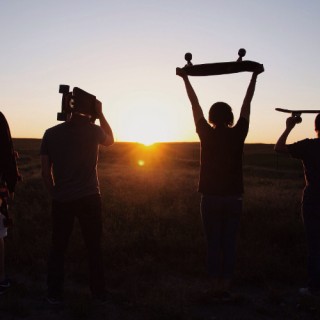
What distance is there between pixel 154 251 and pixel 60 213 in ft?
8.75

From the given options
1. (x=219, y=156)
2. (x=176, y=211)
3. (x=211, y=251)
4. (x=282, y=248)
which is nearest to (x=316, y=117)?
(x=219, y=156)

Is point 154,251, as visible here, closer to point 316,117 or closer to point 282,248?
point 282,248

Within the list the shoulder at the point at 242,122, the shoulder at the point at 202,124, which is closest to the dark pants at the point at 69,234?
the shoulder at the point at 202,124

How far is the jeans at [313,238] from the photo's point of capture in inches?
212

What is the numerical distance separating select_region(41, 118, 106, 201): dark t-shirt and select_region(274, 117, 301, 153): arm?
87.7 inches

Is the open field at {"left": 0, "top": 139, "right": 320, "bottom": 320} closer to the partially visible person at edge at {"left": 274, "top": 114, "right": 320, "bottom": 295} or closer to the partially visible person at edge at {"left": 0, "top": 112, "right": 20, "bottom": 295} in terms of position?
the partially visible person at edge at {"left": 274, "top": 114, "right": 320, "bottom": 295}

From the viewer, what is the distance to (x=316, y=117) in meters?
5.31

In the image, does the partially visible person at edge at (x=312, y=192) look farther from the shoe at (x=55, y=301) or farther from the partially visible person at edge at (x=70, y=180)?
the shoe at (x=55, y=301)

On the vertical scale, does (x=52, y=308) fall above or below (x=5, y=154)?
below

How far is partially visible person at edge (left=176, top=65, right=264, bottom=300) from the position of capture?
4.82m

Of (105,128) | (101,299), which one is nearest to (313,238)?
(101,299)

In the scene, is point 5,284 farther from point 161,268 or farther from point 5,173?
point 161,268

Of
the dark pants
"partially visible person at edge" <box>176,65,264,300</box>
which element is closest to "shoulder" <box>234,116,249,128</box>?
"partially visible person at edge" <box>176,65,264,300</box>

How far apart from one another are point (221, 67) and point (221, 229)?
5.91ft
